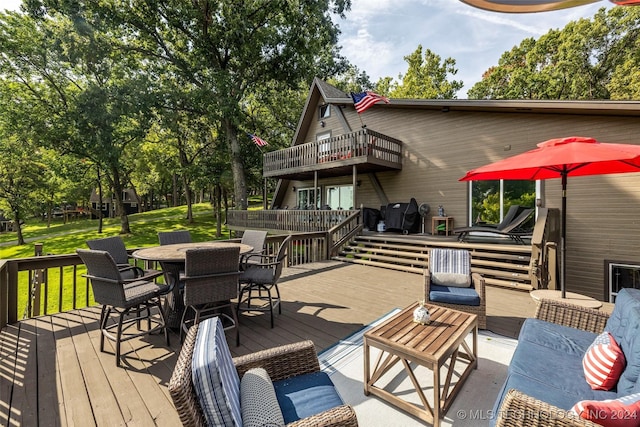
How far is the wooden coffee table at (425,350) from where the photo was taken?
201 cm

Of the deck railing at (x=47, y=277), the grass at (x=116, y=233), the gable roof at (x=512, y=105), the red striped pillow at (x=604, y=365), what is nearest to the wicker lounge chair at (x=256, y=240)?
the deck railing at (x=47, y=277)

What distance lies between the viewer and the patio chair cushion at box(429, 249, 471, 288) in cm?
386

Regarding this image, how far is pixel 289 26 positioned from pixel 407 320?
650 inches

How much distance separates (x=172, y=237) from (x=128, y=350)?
7.00 feet

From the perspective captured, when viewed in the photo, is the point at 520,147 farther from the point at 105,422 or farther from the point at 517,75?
the point at 517,75

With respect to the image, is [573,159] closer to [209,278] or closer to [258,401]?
[258,401]

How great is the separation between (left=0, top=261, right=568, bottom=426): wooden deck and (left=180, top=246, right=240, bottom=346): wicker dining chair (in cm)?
54

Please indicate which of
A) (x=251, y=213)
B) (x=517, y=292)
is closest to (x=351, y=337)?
(x=517, y=292)

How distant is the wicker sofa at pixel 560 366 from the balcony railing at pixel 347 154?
7562 mm

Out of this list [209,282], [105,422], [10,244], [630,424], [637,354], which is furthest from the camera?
[10,244]

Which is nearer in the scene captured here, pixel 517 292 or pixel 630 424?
pixel 630 424

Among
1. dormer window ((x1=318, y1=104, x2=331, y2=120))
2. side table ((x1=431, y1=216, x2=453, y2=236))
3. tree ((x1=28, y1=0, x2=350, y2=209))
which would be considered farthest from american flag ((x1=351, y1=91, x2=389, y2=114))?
tree ((x1=28, y1=0, x2=350, y2=209))

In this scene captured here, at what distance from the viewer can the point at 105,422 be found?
2041mm

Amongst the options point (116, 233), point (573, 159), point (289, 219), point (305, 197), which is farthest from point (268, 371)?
point (116, 233)
